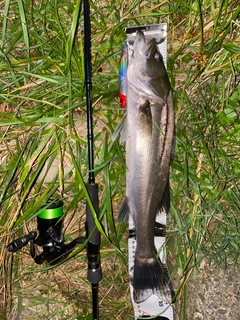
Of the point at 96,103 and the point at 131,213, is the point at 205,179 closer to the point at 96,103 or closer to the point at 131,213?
the point at 131,213

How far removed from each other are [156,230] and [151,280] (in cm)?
30

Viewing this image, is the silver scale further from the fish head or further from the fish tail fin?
the fish head

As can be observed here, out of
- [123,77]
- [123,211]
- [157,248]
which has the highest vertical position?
[123,77]

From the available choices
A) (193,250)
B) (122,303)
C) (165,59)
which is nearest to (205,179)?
(193,250)

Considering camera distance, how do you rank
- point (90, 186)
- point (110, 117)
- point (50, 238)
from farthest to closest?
point (110, 117) → point (50, 238) → point (90, 186)

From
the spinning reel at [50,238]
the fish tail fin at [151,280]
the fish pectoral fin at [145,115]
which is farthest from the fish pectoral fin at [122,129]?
the fish tail fin at [151,280]

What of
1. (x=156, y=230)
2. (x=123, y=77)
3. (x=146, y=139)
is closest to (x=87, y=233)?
(x=156, y=230)

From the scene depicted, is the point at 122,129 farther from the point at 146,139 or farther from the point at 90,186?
the point at 90,186

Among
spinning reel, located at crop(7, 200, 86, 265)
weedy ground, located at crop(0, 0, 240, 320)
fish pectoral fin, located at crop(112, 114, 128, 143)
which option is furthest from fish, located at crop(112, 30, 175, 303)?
spinning reel, located at crop(7, 200, 86, 265)

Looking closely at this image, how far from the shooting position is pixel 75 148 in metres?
2.04

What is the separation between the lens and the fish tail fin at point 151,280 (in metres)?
2.01

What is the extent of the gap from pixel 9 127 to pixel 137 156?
0.77 meters

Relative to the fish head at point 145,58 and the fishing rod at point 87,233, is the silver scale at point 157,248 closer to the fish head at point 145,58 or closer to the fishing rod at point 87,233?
the fish head at point 145,58

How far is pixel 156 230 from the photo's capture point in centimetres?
207
